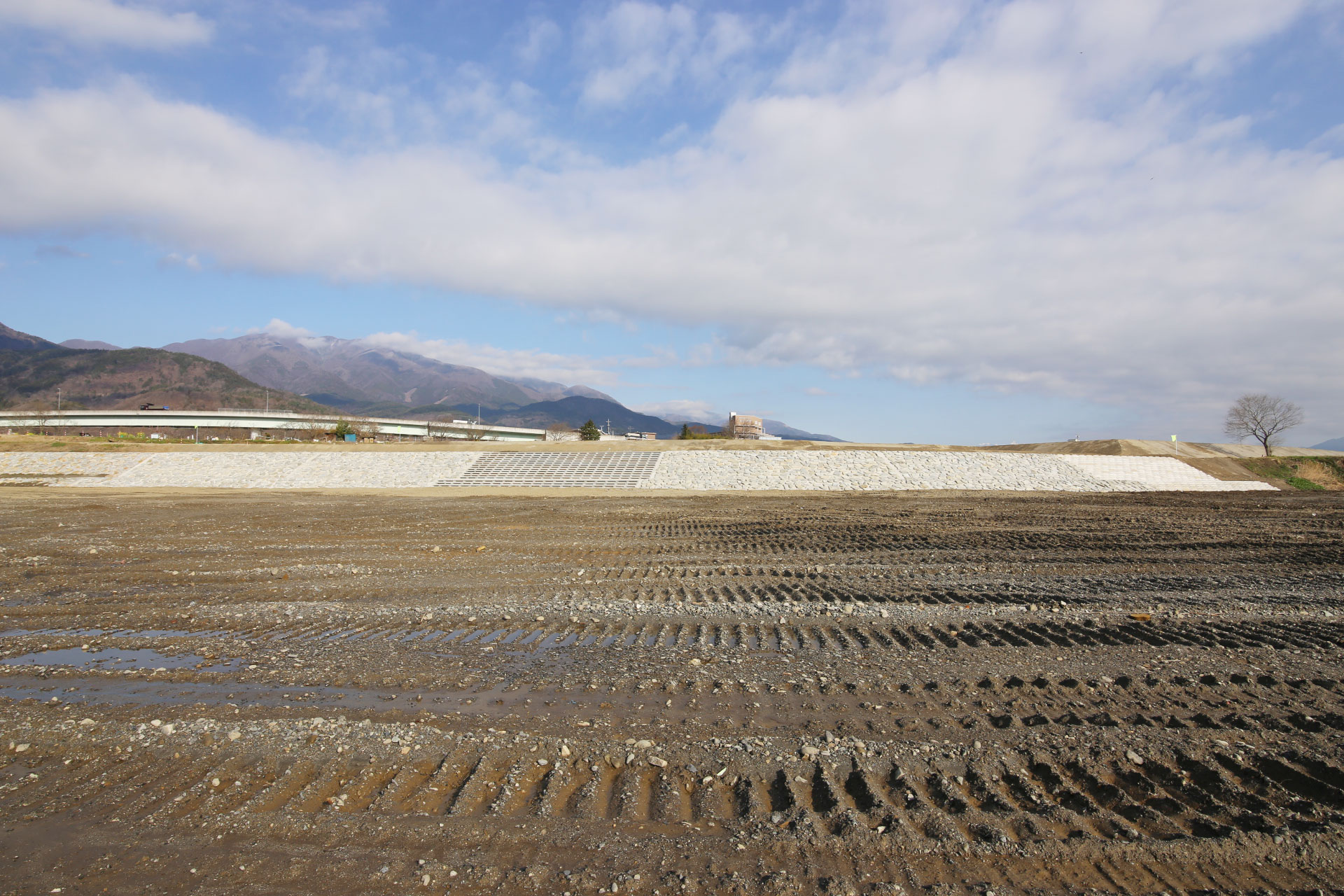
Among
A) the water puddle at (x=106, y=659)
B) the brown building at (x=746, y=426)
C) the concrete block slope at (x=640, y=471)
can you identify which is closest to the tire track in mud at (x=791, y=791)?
the water puddle at (x=106, y=659)

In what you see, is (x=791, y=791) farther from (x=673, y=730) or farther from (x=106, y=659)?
(x=106, y=659)

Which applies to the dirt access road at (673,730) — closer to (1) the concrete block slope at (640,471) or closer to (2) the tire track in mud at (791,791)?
(2) the tire track in mud at (791,791)

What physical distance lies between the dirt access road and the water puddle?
0.20 feet

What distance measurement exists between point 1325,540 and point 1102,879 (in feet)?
66.6

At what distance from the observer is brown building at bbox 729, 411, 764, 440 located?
126m

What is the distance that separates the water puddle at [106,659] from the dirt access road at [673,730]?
6cm

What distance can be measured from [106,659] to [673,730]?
25.1ft

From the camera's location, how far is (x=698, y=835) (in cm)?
451

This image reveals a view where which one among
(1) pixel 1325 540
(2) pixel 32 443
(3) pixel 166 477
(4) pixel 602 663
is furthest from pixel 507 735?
(2) pixel 32 443

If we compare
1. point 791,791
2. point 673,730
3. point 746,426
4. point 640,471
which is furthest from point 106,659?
point 746,426

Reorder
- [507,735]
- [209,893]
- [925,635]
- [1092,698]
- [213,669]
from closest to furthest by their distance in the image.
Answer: [209,893] → [507,735] → [1092,698] → [213,669] → [925,635]

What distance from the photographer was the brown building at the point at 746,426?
4941 inches

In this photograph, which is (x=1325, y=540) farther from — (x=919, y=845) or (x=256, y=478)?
(x=256, y=478)

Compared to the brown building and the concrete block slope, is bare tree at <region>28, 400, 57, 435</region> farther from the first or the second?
the brown building
